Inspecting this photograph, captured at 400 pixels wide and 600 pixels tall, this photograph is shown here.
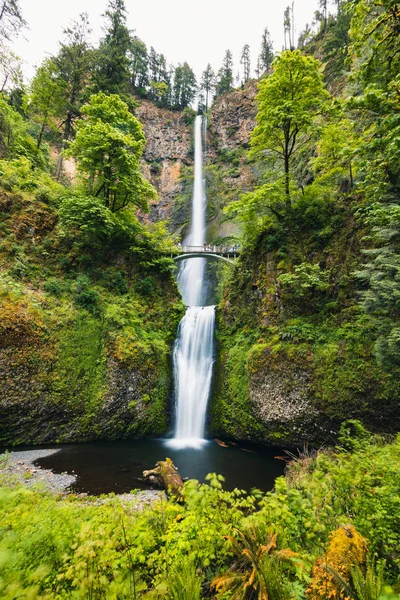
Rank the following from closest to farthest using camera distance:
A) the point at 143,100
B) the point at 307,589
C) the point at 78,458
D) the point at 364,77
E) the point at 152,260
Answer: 1. the point at 307,589
2. the point at 364,77
3. the point at 78,458
4. the point at 152,260
5. the point at 143,100

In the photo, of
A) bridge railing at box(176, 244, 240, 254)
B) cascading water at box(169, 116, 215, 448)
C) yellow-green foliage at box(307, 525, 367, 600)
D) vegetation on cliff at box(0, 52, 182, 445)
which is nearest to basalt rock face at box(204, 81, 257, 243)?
bridge railing at box(176, 244, 240, 254)

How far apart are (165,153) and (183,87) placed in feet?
57.7

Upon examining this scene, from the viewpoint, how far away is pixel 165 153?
36.1 metres

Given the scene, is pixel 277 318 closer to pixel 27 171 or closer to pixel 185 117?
pixel 27 171

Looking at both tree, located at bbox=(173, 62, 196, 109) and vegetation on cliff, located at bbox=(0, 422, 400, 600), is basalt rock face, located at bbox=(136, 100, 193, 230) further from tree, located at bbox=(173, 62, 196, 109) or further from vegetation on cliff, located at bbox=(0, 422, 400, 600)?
vegetation on cliff, located at bbox=(0, 422, 400, 600)

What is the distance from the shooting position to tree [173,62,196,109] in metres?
42.2

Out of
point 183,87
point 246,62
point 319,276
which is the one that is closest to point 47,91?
point 319,276

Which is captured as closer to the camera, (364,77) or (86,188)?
(364,77)

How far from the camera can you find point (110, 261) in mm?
13023

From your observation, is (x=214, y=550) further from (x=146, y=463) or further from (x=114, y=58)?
(x=114, y=58)

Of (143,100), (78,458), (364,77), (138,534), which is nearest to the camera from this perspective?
(138,534)

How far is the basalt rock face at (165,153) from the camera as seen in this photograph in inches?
1316

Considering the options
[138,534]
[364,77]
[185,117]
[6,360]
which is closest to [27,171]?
[6,360]

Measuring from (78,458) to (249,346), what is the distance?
7.60 m
